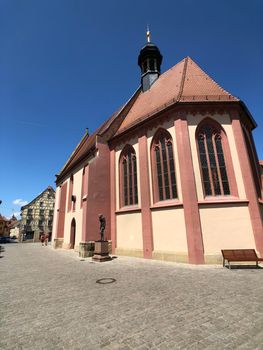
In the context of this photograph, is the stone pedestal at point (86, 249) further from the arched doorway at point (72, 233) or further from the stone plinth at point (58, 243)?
the stone plinth at point (58, 243)

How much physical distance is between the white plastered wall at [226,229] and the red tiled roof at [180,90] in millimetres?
6361

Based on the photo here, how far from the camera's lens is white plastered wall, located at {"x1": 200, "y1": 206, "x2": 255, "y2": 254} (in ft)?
30.4

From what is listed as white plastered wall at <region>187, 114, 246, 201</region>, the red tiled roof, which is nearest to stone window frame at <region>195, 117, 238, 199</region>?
white plastered wall at <region>187, 114, 246, 201</region>

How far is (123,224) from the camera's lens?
516 inches

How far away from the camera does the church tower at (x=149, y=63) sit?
62.2 ft

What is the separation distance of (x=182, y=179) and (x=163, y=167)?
182 cm

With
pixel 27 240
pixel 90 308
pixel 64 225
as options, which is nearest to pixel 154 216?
pixel 90 308

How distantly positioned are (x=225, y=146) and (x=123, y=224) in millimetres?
7995

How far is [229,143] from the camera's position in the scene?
10.8 metres

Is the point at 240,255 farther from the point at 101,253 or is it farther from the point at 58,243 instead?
the point at 58,243

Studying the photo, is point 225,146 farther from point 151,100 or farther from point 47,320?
point 47,320

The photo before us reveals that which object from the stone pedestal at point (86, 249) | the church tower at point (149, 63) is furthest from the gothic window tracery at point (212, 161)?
the church tower at point (149, 63)

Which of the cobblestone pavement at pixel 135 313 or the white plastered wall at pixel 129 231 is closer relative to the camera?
the cobblestone pavement at pixel 135 313

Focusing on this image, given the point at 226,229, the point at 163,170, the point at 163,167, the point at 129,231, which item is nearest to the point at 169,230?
the point at 226,229
